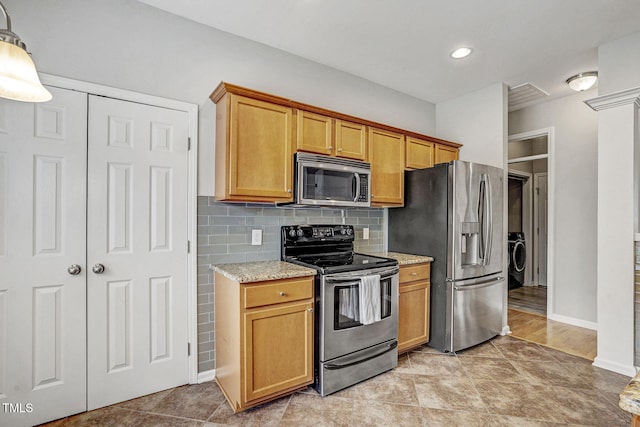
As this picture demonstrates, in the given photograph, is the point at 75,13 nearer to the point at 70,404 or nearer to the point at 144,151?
the point at 144,151

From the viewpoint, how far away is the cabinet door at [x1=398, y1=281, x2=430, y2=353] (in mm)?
2941

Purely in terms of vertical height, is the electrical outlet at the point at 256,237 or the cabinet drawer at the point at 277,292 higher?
the electrical outlet at the point at 256,237

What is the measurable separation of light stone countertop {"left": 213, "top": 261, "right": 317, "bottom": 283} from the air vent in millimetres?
3349

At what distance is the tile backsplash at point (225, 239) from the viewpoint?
8.29ft

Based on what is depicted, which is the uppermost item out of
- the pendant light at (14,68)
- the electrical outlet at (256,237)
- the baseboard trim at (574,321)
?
the pendant light at (14,68)

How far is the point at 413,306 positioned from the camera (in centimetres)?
304

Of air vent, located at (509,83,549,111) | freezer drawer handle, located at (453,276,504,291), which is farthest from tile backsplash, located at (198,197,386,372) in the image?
air vent, located at (509,83,549,111)

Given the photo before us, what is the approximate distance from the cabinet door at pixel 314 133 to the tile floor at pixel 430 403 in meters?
1.92

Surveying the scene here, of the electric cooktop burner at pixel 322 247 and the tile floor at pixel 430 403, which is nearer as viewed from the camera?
the tile floor at pixel 430 403

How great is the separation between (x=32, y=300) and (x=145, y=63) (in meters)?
1.73

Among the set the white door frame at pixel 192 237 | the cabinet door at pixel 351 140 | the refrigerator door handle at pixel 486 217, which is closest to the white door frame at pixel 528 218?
the refrigerator door handle at pixel 486 217

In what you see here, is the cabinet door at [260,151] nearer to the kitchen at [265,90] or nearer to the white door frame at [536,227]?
the kitchen at [265,90]

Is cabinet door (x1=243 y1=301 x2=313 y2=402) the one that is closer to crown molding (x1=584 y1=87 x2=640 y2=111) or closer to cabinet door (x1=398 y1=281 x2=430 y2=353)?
cabinet door (x1=398 y1=281 x2=430 y2=353)

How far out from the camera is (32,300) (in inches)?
77.4
